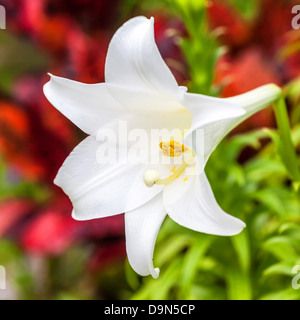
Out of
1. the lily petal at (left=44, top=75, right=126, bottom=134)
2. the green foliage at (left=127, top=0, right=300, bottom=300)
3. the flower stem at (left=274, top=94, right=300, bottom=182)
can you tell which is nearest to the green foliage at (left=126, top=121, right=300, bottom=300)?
the green foliage at (left=127, top=0, right=300, bottom=300)

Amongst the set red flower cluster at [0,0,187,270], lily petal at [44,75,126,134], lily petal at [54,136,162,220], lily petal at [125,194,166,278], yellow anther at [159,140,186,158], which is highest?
red flower cluster at [0,0,187,270]

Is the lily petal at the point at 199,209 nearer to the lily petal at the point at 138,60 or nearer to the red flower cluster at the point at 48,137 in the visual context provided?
the lily petal at the point at 138,60

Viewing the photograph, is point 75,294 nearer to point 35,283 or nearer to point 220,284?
point 35,283

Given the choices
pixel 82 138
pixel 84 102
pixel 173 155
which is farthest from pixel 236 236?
pixel 82 138

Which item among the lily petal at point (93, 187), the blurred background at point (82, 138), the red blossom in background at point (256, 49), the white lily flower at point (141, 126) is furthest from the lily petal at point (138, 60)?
the red blossom in background at point (256, 49)

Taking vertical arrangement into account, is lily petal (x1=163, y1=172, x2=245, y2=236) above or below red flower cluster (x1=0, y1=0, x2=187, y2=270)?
below

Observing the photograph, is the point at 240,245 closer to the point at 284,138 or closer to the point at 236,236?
the point at 236,236

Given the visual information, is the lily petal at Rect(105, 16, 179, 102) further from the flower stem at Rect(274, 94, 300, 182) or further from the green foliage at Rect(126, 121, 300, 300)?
the green foliage at Rect(126, 121, 300, 300)
